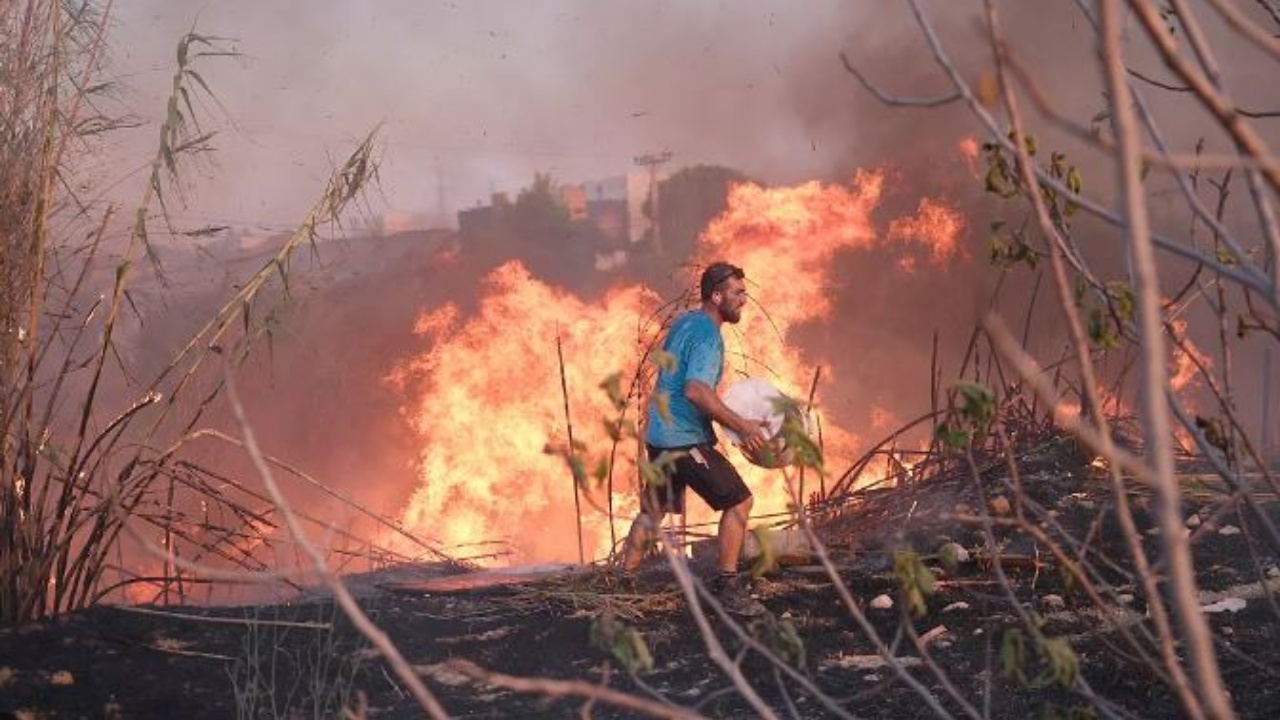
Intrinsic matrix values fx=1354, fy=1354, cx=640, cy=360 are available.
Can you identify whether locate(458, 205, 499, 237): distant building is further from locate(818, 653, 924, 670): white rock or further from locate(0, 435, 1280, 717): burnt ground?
locate(818, 653, 924, 670): white rock

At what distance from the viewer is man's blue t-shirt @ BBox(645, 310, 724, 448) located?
20.2 feet

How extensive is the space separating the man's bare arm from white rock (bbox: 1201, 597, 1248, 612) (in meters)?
1.98

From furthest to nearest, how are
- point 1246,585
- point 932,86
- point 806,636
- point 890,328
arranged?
point 890,328 < point 932,86 < point 1246,585 < point 806,636

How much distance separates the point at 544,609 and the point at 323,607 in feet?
3.24

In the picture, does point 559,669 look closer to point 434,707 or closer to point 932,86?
point 434,707

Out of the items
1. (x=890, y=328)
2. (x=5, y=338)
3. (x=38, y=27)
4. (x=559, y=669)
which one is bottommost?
(x=559, y=669)

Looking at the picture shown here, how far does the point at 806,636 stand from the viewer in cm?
560

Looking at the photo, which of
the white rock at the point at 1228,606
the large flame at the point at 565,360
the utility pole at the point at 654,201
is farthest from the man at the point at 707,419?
the utility pole at the point at 654,201

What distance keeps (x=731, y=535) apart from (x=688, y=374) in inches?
32.0

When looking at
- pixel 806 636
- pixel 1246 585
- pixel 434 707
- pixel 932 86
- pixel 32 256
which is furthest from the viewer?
pixel 932 86

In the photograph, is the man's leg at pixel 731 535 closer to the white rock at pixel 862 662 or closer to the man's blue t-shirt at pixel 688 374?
the man's blue t-shirt at pixel 688 374

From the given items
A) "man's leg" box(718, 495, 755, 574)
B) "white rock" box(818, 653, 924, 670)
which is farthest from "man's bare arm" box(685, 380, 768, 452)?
"white rock" box(818, 653, 924, 670)

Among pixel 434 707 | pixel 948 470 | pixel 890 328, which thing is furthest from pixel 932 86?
pixel 434 707

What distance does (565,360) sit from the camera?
59.0ft
